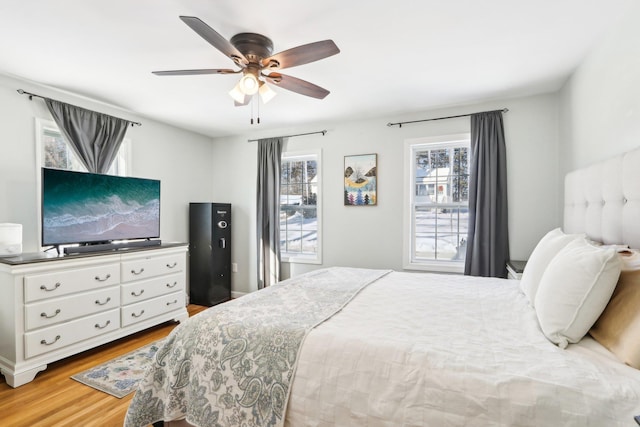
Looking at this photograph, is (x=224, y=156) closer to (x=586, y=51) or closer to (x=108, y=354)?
(x=108, y=354)

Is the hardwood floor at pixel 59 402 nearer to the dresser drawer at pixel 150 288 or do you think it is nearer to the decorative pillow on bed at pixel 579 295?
the dresser drawer at pixel 150 288

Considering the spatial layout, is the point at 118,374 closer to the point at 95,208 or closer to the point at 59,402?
the point at 59,402

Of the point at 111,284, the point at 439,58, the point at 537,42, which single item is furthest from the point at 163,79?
the point at 537,42

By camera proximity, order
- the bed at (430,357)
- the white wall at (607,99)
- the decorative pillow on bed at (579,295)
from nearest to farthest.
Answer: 1. the bed at (430,357)
2. the decorative pillow on bed at (579,295)
3. the white wall at (607,99)

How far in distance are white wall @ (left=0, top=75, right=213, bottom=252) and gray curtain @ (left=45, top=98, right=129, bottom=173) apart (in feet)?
0.36

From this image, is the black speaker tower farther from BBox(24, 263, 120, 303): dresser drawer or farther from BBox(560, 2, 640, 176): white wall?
BBox(560, 2, 640, 176): white wall

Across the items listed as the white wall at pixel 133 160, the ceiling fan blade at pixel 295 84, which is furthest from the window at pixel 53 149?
the ceiling fan blade at pixel 295 84

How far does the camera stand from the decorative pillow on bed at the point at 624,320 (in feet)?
3.38

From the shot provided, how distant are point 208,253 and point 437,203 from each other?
3.04 m

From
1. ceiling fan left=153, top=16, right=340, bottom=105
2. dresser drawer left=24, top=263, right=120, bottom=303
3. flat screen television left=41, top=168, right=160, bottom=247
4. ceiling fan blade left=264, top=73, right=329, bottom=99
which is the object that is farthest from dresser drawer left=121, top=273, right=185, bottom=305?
ceiling fan blade left=264, top=73, right=329, bottom=99

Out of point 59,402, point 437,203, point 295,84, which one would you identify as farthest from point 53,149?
point 437,203

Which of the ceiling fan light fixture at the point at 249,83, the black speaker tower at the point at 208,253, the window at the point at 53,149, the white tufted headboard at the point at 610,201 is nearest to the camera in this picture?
the white tufted headboard at the point at 610,201

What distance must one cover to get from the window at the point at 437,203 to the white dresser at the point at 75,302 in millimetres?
2825

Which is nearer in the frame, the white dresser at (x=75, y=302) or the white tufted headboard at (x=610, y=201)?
the white tufted headboard at (x=610, y=201)
